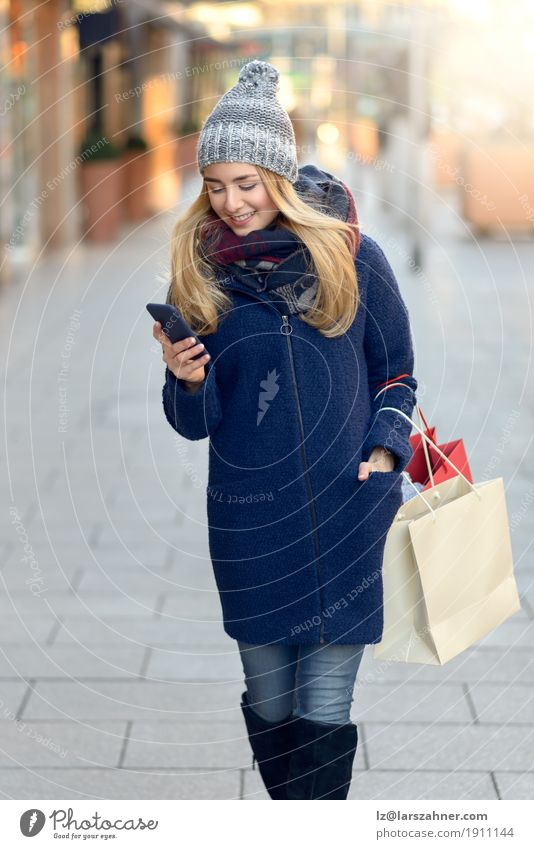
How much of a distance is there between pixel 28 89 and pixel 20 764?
41.2 ft

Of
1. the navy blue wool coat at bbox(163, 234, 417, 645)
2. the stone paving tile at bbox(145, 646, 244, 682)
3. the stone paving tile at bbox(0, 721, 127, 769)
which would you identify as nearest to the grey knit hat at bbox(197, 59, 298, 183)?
the navy blue wool coat at bbox(163, 234, 417, 645)

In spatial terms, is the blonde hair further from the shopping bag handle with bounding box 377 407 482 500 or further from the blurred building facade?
the blurred building facade

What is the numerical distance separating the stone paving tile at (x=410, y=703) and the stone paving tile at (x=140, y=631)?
60 cm

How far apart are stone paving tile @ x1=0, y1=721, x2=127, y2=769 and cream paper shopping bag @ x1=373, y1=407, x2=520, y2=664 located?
1109 millimetres

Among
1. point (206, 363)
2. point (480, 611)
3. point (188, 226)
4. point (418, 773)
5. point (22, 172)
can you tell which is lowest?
point (418, 773)

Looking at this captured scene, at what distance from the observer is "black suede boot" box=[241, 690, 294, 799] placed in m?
2.45

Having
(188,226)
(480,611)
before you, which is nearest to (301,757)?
(480,611)

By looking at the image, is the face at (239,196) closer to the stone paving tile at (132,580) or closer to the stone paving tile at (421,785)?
the stone paving tile at (421,785)

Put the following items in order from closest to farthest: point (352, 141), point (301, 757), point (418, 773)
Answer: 1. point (301, 757)
2. point (418, 773)
3. point (352, 141)

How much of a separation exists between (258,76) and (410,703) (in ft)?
6.35

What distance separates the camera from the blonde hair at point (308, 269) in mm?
2168

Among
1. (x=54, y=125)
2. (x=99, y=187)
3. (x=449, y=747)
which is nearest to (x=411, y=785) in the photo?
(x=449, y=747)

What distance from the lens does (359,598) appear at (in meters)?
2.30
